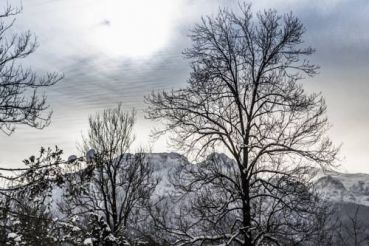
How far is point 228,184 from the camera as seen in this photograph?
14.8 meters

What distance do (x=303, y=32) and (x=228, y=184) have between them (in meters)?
5.45

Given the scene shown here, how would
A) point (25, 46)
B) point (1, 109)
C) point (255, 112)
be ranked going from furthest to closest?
point (255, 112) → point (25, 46) → point (1, 109)

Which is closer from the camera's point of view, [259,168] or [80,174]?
[80,174]

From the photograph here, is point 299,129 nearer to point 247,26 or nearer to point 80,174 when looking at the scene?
point 247,26

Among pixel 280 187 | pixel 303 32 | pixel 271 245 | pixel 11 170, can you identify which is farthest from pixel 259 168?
pixel 11 170

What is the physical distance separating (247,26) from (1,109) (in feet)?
27.5

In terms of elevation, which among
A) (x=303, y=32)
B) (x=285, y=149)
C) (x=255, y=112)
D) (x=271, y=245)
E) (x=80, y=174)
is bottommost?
(x=271, y=245)

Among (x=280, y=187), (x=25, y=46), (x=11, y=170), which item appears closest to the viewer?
(x=11, y=170)

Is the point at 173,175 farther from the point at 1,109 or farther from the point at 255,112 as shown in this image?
the point at 1,109

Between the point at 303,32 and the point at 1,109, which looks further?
the point at 303,32

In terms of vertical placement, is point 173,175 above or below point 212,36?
below

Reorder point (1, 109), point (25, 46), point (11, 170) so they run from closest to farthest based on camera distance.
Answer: point (11, 170) → point (1, 109) → point (25, 46)

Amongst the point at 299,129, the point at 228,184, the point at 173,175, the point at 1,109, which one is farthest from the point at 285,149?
the point at 1,109

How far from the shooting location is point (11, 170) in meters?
9.05
